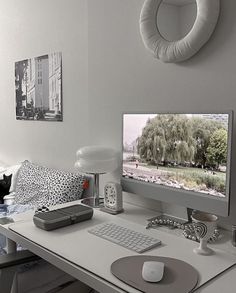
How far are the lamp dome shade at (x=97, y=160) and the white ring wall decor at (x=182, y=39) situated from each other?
591mm

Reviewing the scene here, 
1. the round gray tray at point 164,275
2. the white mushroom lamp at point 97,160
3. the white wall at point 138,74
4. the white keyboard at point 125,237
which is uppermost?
the white wall at point 138,74

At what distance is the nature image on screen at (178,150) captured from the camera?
4.72 ft

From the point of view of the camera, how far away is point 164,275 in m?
1.13

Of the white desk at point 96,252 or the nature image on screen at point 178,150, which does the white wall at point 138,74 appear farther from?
the white desk at point 96,252

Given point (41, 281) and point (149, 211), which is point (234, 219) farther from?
point (41, 281)

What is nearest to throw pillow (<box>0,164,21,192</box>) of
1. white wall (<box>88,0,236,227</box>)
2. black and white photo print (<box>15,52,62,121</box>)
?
black and white photo print (<box>15,52,62,121</box>)

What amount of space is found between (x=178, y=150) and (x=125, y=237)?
467 mm

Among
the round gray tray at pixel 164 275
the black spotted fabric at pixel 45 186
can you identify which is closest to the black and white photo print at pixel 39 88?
the black spotted fabric at pixel 45 186

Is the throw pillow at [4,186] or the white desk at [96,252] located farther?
the throw pillow at [4,186]

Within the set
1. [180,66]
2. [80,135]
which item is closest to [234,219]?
[180,66]

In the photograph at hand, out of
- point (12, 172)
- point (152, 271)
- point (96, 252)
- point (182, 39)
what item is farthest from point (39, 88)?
point (152, 271)

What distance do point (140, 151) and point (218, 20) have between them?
72cm

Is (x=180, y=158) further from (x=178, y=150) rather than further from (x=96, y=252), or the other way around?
(x=96, y=252)

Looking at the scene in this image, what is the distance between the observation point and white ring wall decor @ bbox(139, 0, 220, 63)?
150 cm
